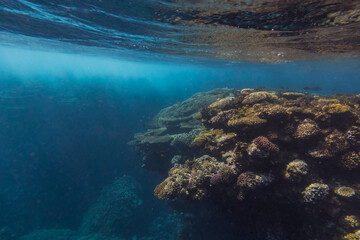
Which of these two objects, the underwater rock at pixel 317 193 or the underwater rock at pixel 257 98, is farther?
the underwater rock at pixel 257 98

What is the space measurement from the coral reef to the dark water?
2.17 meters

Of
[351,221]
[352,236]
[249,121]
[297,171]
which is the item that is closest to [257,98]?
[249,121]

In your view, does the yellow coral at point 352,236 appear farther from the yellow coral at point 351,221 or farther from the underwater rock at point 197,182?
the underwater rock at point 197,182

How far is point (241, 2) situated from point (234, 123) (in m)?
5.31

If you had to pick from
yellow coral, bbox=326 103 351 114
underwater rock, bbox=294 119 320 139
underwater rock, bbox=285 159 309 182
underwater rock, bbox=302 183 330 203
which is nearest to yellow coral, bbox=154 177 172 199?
underwater rock, bbox=285 159 309 182

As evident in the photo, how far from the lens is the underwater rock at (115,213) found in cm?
1583

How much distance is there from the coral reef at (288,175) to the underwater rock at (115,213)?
37.7 ft

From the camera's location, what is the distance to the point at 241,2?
772 centimetres

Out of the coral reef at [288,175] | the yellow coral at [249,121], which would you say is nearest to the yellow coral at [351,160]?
the coral reef at [288,175]

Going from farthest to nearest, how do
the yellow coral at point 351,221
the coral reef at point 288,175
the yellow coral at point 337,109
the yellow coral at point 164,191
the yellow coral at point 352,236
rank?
1. the yellow coral at point 164,191
2. the yellow coral at point 337,109
3. the coral reef at point 288,175
4. the yellow coral at point 351,221
5. the yellow coral at point 352,236

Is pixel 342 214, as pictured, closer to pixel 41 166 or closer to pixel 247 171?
pixel 247 171

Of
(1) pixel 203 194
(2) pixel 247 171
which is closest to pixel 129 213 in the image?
(1) pixel 203 194

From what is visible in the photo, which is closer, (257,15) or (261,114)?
(261,114)

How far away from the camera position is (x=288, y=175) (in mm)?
5777
